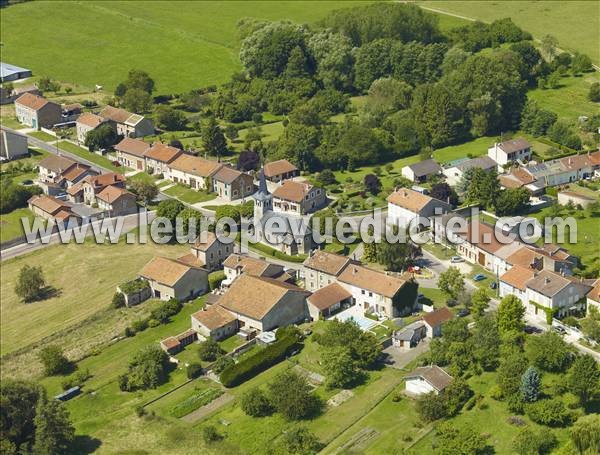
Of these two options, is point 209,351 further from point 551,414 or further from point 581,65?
point 581,65

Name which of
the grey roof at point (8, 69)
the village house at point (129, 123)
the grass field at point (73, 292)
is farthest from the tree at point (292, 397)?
the grey roof at point (8, 69)

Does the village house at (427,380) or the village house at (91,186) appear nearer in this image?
the village house at (427,380)

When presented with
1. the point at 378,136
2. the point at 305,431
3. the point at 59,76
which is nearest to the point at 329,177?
the point at 378,136

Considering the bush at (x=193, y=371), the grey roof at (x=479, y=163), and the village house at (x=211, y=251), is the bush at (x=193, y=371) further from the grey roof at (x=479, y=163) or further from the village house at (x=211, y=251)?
the grey roof at (x=479, y=163)

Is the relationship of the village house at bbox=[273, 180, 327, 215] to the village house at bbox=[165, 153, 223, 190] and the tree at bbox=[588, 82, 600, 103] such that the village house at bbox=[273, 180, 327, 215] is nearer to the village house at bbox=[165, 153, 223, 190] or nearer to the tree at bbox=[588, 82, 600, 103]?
the village house at bbox=[165, 153, 223, 190]

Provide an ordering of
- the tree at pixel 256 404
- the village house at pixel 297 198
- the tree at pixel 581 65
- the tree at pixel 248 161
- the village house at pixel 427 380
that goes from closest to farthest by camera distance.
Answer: the village house at pixel 427 380, the tree at pixel 256 404, the village house at pixel 297 198, the tree at pixel 248 161, the tree at pixel 581 65

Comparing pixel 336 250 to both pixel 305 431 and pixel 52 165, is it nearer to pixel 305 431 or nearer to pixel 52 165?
pixel 305 431
